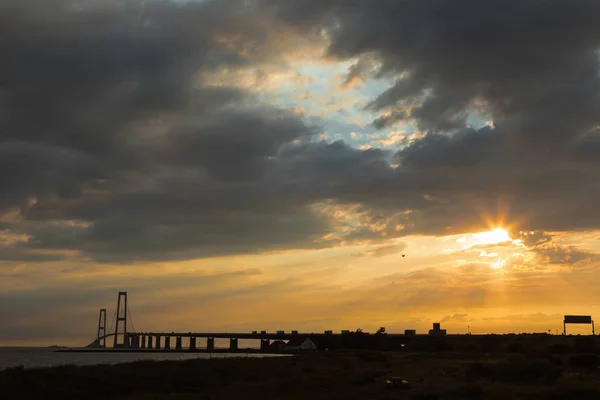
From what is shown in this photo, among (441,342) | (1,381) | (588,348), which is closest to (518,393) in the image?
(1,381)

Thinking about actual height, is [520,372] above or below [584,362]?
above

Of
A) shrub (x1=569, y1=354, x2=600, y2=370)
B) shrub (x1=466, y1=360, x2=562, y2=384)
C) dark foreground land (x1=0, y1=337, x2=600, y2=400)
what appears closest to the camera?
dark foreground land (x1=0, y1=337, x2=600, y2=400)

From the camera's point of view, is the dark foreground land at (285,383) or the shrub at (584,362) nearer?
the dark foreground land at (285,383)

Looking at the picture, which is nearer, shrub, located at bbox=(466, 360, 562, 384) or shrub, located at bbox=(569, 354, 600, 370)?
shrub, located at bbox=(466, 360, 562, 384)

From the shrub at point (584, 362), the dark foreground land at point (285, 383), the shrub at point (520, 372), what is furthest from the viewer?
the shrub at point (584, 362)

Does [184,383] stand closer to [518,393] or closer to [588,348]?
[518,393]

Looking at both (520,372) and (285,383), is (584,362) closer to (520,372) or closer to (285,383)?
(520,372)

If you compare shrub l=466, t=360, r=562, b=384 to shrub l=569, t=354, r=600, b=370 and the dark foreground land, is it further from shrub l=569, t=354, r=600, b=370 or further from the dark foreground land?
shrub l=569, t=354, r=600, b=370

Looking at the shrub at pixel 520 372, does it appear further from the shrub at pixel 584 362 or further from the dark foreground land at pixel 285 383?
the shrub at pixel 584 362

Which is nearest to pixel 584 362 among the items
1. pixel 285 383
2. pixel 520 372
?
pixel 520 372

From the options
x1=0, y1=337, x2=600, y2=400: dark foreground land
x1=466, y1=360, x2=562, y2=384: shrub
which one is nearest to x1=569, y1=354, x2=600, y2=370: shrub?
x1=0, y1=337, x2=600, y2=400: dark foreground land

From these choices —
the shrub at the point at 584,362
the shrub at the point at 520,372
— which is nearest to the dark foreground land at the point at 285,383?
the shrub at the point at 520,372

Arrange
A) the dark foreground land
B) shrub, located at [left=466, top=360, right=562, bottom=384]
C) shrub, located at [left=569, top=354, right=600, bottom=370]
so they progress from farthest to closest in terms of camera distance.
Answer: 1. shrub, located at [left=569, top=354, right=600, bottom=370]
2. shrub, located at [left=466, top=360, right=562, bottom=384]
3. the dark foreground land

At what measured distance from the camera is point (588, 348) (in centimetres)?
13662
